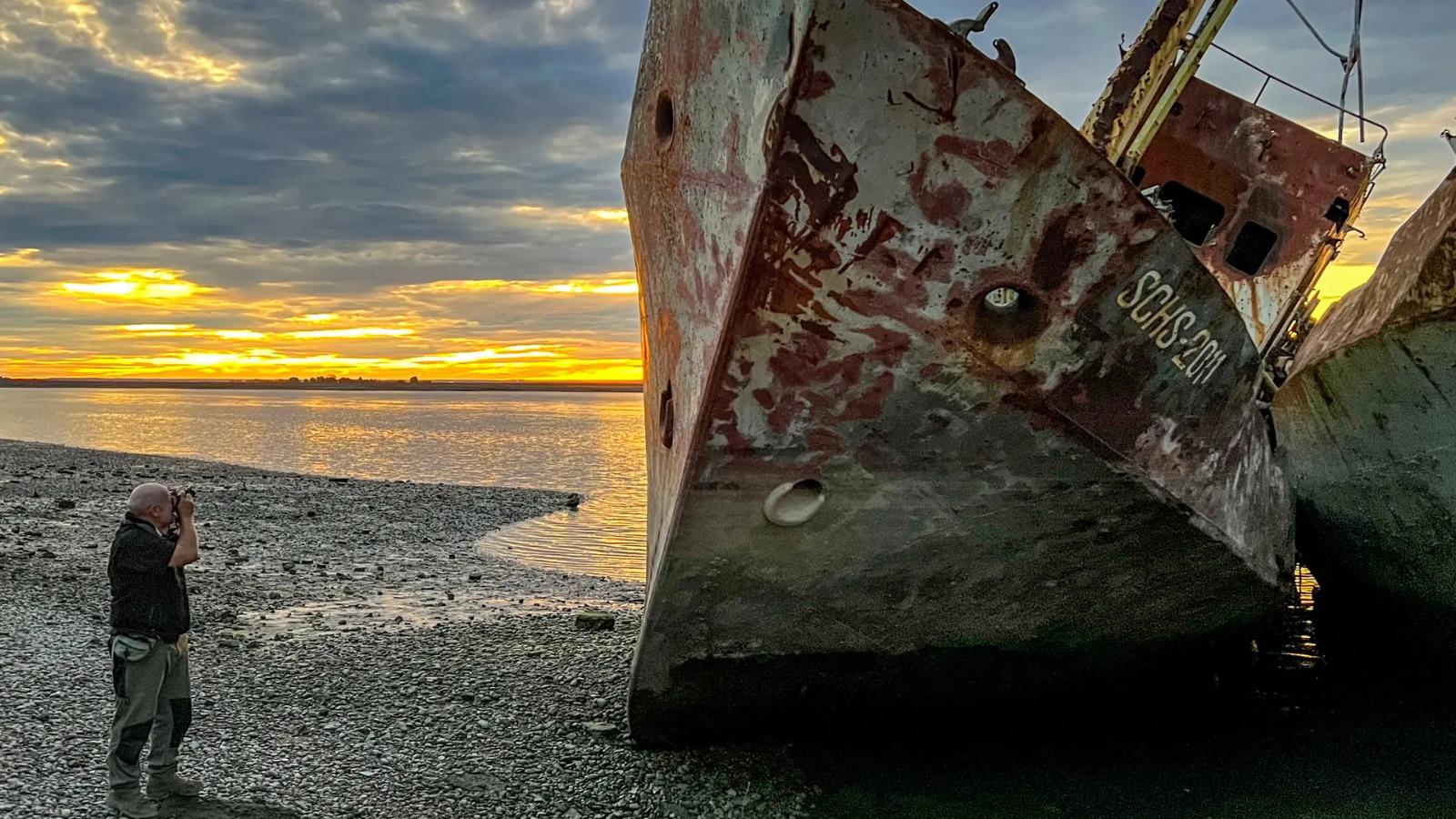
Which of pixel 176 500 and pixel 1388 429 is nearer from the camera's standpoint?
pixel 176 500

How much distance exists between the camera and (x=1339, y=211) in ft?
29.4

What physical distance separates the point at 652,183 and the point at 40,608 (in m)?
7.33

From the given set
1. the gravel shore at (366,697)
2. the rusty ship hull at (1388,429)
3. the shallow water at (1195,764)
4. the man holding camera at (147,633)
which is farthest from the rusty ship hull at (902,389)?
the man holding camera at (147,633)

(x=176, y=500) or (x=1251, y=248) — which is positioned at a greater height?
(x=1251, y=248)

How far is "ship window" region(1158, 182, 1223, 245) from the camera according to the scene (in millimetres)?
9039

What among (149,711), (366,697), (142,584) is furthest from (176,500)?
(366,697)

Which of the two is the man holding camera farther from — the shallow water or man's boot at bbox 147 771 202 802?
the shallow water

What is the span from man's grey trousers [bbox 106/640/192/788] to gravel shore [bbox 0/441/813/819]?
0.29 m

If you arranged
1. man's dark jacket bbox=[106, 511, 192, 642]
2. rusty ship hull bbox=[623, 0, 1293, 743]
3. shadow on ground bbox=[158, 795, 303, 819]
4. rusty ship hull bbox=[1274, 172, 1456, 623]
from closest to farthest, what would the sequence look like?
rusty ship hull bbox=[623, 0, 1293, 743] → man's dark jacket bbox=[106, 511, 192, 642] → shadow on ground bbox=[158, 795, 303, 819] → rusty ship hull bbox=[1274, 172, 1456, 623]

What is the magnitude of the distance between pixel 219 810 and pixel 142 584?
1.17 metres

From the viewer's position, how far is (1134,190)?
467 centimetres

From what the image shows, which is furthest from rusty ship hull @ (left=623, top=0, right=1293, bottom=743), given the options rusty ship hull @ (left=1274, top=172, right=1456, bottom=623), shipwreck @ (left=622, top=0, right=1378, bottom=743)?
rusty ship hull @ (left=1274, top=172, right=1456, bottom=623)

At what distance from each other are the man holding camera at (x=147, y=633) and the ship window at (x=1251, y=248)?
813 cm

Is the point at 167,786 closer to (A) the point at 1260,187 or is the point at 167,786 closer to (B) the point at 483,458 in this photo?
(A) the point at 1260,187
